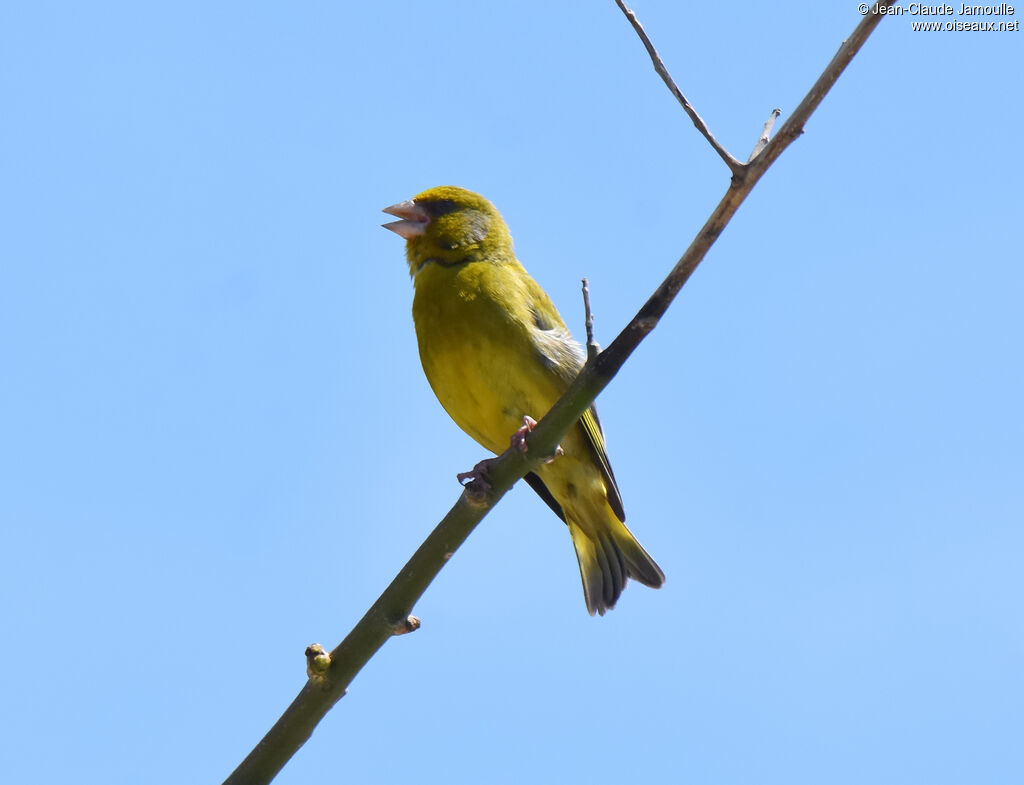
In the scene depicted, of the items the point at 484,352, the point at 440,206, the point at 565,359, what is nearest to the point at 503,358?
the point at 484,352

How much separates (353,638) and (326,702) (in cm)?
18

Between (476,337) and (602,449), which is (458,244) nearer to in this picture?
(476,337)

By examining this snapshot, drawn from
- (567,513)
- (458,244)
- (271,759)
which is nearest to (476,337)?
(458,244)

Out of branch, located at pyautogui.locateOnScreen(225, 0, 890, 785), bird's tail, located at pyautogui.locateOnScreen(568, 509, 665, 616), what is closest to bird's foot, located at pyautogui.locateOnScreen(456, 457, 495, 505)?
branch, located at pyautogui.locateOnScreen(225, 0, 890, 785)

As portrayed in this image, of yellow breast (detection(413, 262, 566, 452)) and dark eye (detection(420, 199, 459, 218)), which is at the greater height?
dark eye (detection(420, 199, 459, 218))

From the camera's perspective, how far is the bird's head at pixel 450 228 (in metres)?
5.27

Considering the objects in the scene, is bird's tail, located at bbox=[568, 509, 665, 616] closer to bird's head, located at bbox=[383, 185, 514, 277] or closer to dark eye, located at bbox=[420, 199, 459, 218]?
bird's head, located at bbox=[383, 185, 514, 277]

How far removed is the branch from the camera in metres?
2.80

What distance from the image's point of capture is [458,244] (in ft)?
17.4

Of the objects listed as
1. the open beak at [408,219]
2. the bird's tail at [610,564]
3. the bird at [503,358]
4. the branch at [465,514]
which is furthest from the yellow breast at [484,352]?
the branch at [465,514]

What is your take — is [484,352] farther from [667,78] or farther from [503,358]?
[667,78]

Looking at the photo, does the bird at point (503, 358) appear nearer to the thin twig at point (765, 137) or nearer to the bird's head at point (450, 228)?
the bird's head at point (450, 228)

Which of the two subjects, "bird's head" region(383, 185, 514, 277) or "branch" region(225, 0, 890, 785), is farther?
"bird's head" region(383, 185, 514, 277)

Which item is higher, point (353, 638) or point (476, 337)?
point (476, 337)
